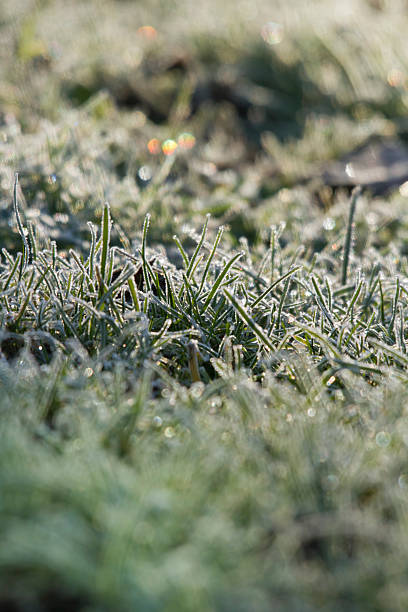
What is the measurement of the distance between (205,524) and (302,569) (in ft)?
0.52

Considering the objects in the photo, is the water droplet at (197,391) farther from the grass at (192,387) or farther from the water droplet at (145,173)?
the water droplet at (145,173)

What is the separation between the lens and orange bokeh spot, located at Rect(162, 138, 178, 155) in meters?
3.06

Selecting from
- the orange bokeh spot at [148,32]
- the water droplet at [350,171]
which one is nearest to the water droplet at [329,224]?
the water droplet at [350,171]

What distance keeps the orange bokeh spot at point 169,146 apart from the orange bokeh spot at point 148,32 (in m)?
1.70

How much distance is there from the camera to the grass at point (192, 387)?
768mm

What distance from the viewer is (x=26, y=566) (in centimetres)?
75

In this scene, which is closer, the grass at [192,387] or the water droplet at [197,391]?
the grass at [192,387]

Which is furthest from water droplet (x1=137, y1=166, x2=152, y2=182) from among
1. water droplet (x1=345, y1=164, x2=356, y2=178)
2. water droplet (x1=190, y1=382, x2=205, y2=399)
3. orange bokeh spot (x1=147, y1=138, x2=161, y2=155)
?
water droplet (x1=190, y1=382, x2=205, y2=399)

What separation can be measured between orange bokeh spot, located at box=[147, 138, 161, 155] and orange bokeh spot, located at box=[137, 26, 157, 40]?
1.72 metres

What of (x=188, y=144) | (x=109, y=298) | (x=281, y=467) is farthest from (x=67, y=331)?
(x=188, y=144)

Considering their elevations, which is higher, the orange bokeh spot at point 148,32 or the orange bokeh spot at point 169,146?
the orange bokeh spot at point 148,32

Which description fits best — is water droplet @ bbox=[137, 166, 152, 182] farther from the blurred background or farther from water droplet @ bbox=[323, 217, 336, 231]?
water droplet @ bbox=[323, 217, 336, 231]

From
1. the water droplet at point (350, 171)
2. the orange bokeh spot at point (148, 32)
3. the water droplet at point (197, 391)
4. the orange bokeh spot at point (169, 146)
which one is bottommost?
the water droplet at point (350, 171)

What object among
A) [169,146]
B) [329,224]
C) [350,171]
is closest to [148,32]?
[169,146]
